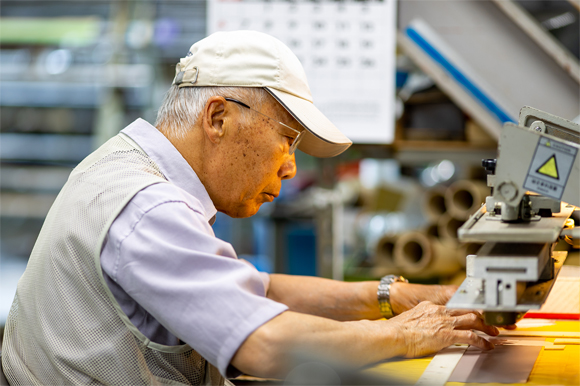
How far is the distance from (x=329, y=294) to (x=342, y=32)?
57.9 inches

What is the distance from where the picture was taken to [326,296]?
165 cm

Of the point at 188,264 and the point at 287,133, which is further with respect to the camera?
the point at 287,133

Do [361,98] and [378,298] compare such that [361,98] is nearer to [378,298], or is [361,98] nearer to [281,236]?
[378,298]

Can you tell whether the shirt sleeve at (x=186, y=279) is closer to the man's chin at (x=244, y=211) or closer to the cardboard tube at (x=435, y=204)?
the man's chin at (x=244, y=211)

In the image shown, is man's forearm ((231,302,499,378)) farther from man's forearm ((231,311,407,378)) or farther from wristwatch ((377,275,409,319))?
wristwatch ((377,275,409,319))

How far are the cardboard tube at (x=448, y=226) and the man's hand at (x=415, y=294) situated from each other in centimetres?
163

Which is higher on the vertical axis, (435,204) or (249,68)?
(249,68)

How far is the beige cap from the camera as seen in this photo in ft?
4.05

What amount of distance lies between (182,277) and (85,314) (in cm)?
24

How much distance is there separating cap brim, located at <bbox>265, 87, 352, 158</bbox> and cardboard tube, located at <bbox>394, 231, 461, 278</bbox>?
1.73m

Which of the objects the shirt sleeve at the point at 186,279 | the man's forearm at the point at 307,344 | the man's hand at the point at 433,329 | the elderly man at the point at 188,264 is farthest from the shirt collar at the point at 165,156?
the man's hand at the point at 433,329

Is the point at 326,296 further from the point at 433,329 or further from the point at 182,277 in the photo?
the point at 182,277

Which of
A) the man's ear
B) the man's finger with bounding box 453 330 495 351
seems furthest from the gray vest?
the man's finger with bounding box 453 330 495 351

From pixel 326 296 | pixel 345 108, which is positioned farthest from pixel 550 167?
pixel 345 108
